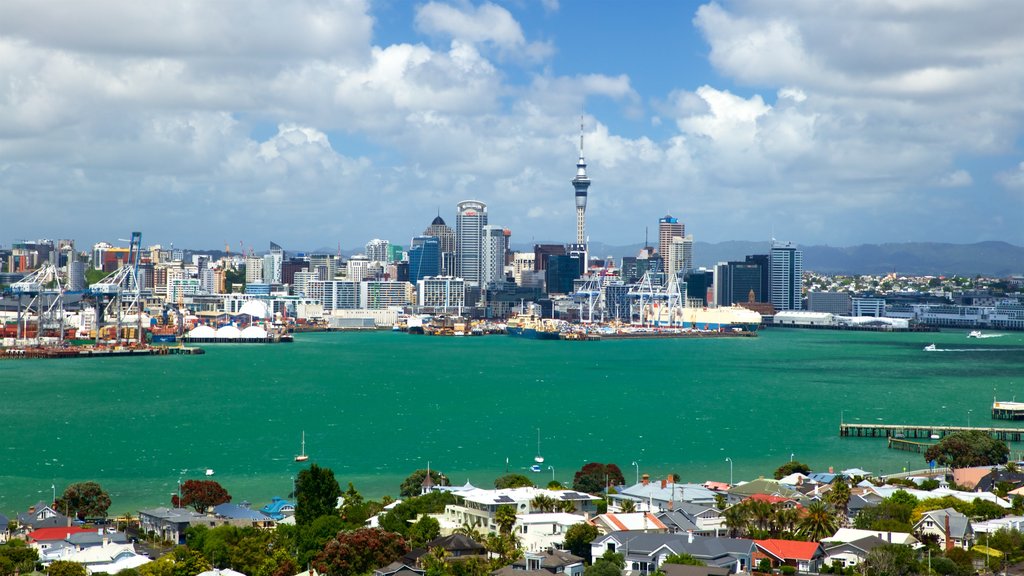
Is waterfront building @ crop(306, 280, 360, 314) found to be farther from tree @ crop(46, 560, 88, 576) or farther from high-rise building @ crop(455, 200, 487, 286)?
tree @ crop(46, 560, 88, 576)

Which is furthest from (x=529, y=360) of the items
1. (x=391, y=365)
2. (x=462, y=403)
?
(x=462, y=403)

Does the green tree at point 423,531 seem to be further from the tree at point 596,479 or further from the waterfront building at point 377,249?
the waterfront building at point 377,249


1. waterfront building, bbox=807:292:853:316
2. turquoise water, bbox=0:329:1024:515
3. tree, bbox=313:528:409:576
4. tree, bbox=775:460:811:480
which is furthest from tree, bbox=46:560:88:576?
waterfront building, bbox=807:292:853:316

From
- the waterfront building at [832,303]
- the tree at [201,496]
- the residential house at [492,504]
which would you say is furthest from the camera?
the waterfront building at [832,303]

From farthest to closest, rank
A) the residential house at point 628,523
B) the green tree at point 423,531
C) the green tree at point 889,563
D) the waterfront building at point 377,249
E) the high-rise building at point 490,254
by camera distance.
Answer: the waterfront building at point 377,249 → the high-rise building at point 490,254 → the residential house at point 628,523 → the green tree at point 423,531 → the green tree at point 889,563

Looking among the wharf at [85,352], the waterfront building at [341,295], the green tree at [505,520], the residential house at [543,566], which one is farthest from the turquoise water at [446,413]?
the waterfront building at [341,295]

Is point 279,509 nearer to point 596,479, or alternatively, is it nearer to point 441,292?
point 596,479
